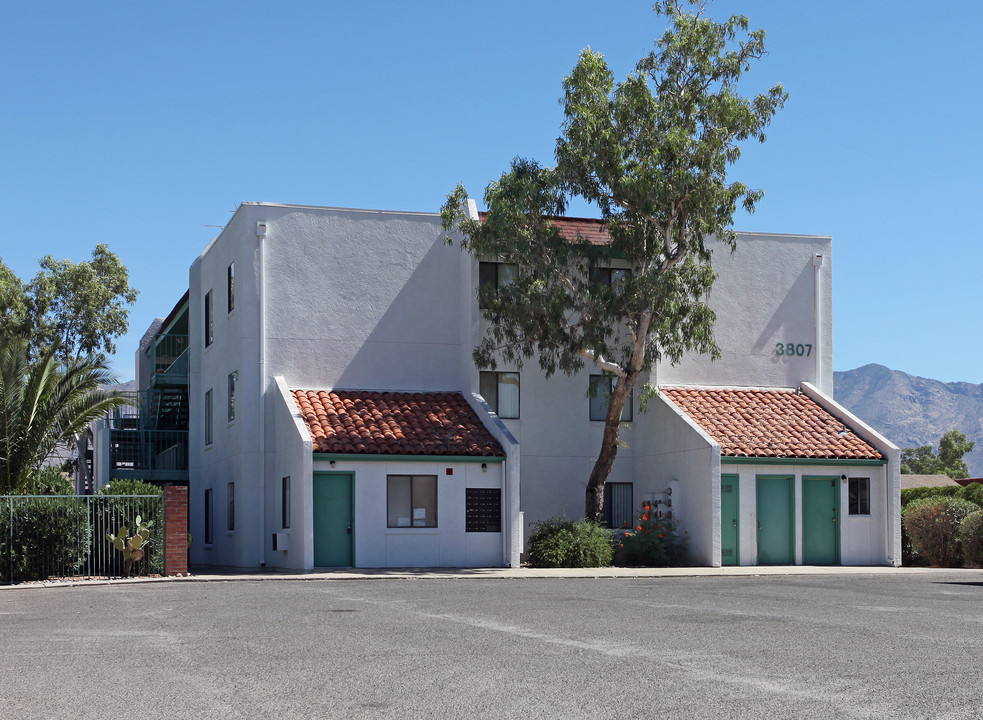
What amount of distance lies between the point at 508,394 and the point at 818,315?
897 centimetres

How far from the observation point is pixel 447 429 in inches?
1128

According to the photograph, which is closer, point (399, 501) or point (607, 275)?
point (399, 501)

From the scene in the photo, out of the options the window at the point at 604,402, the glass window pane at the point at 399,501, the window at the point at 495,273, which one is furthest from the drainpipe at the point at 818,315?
the glass window pane at the point at 399,501

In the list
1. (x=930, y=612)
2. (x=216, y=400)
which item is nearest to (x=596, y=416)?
(x=216, y=400)

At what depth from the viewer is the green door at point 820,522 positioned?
29.5 metres

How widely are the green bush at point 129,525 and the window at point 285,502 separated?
4603 mm

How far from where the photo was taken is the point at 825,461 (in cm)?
2931

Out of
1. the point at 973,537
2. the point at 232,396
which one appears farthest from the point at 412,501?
the point at 973,537

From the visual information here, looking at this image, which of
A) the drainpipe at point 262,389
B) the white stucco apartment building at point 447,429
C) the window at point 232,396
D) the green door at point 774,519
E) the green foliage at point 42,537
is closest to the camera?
the green foliage at point 42,537

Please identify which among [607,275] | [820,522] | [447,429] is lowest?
[820,522]

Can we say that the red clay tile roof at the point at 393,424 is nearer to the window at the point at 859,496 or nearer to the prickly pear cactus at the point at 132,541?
the prickly pear cactus at the point at 132,541

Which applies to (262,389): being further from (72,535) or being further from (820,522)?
(820,522)

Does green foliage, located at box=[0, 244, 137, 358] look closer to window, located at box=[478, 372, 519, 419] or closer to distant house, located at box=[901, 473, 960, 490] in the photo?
window, located at box=[478, 372, 519, 419]

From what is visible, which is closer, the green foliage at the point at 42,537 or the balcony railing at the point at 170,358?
the green foliage at the point at 42,537
